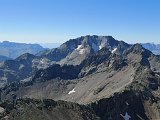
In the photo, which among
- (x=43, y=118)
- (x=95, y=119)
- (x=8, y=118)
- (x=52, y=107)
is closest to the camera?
(x=8, y=118)

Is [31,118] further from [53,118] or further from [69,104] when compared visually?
[69,104]

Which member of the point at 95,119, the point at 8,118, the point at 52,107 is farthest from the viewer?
the point at 95,119

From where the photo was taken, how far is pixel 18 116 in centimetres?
15175

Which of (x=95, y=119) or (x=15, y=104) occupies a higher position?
(x=15, y=104)

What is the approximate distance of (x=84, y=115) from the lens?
183750 millimetres

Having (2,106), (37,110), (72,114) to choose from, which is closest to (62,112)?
(72,114)

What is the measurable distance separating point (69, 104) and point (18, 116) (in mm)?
41928

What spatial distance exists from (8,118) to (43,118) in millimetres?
18730

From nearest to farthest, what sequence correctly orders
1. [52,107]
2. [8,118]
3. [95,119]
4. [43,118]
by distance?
[8,118]
[43,118]
[52,107]
[95,119]

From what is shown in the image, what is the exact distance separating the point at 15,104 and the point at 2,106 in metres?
5.79

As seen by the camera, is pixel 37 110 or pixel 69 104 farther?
pixel 69 104

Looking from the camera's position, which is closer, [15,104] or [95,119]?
[15,104]

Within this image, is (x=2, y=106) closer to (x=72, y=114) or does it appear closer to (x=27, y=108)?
(x=27, y=108)

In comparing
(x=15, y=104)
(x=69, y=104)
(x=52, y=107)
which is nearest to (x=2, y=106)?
(x=15, y=104)
